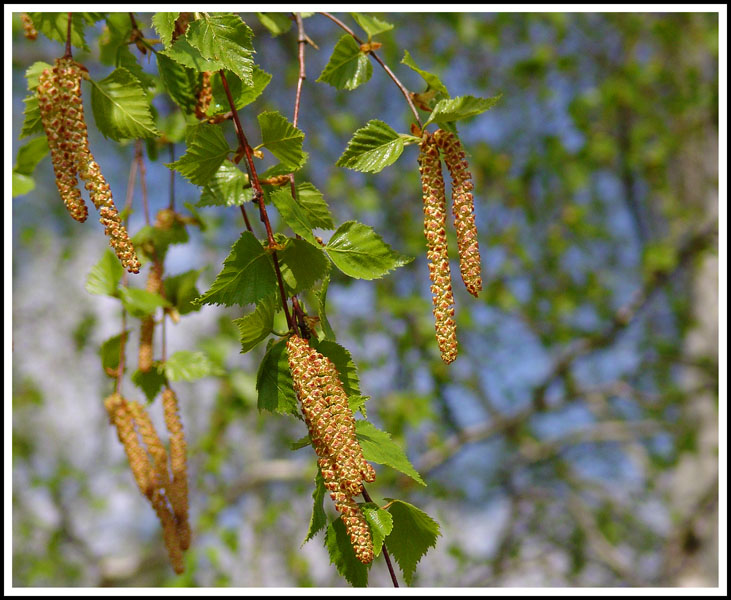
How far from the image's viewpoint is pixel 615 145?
12.9 feet

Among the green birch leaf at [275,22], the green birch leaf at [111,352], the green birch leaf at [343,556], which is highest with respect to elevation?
the green birch leaf at [275,22]

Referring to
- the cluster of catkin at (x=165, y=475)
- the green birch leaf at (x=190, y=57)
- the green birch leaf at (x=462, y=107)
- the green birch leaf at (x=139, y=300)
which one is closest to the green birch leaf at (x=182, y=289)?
the green birch leaf at (x=139, y=300)

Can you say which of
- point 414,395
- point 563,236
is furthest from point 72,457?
point 563,236

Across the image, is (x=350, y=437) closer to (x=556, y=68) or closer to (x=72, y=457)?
(x=556, y=68)

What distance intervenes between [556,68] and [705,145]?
4.46ft

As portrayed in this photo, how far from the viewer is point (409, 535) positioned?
24.6 inches

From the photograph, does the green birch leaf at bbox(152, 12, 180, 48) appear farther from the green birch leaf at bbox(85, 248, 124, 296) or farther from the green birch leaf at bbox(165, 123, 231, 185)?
the green birch leaf at bbox(85, 248, 124, 296)

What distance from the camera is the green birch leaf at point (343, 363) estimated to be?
1.92 feet

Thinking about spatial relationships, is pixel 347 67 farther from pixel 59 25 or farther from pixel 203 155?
pixel 59 25

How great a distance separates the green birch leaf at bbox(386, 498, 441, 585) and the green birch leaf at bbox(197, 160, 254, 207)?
32 cm

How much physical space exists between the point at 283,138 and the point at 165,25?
5.5 inches

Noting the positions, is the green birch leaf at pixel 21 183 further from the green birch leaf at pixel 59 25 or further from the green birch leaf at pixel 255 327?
the green birch leaf at pixel 255 327

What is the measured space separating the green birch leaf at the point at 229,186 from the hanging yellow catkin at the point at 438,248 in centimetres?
18

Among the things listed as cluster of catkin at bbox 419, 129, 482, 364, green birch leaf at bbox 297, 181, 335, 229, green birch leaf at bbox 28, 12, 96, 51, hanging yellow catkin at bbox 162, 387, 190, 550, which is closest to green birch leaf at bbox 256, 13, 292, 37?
green birch leaf at bbox 28, 12, 96, 51
